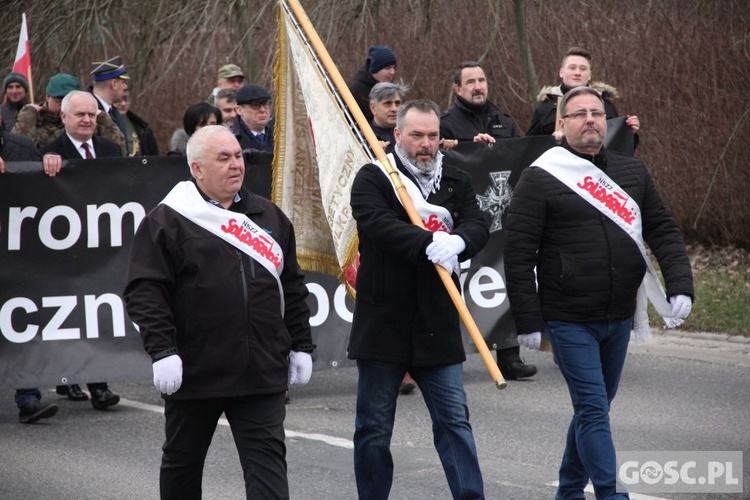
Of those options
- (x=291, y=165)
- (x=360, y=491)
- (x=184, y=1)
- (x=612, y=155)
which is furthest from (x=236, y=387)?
(x=184, y=1)

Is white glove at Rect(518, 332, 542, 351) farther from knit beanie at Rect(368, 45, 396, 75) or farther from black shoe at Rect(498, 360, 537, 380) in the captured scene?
knit beanie at Rect(368, 45, 396, 75)

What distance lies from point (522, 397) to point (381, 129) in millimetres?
2104

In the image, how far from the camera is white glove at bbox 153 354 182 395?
475 centimetres

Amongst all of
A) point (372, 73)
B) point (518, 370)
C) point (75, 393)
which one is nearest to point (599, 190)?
point (518, 370)

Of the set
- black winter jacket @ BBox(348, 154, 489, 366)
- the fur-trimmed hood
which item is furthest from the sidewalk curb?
black winter jacket @ BBox(348, 154, 489, 366)

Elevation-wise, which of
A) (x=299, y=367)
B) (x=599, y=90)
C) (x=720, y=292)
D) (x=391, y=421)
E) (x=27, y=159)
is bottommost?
(x=720, y=292)

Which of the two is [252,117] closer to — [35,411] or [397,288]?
[35,411]

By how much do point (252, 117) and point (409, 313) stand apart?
4.13 m

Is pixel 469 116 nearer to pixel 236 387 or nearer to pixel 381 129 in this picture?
pixel 381 129

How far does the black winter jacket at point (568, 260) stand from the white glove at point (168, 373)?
1.68 meters

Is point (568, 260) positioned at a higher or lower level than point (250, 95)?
lower

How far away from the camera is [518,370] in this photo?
944 cm

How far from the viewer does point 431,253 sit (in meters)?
5.39

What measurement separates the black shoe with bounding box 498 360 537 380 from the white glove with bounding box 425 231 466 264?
162 inches
